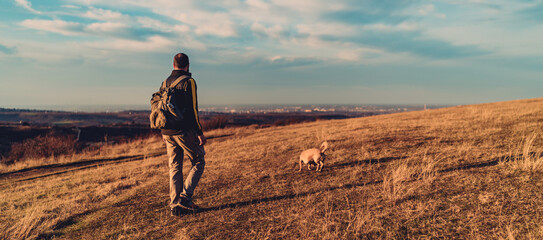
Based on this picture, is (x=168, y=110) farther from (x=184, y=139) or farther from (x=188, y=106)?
(x=184, y=139)

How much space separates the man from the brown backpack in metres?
0.05

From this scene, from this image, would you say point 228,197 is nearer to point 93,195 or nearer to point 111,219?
point 111,219

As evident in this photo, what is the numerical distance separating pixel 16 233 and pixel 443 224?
6.17 metres

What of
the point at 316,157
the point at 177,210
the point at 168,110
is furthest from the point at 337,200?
the point at 168,110

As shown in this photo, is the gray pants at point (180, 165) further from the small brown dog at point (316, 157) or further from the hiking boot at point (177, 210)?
the small brown dog at point (316, 157)

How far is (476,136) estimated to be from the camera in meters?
7.36

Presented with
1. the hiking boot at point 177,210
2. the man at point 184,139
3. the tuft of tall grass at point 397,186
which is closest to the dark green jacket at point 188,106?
the man at point 184,139

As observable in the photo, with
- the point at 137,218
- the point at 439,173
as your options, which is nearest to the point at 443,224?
the point at 439,173

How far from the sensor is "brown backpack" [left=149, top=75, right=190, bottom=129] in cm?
380

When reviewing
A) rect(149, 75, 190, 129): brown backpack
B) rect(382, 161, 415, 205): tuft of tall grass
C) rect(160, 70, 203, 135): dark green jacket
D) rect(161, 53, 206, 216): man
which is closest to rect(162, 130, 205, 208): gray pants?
rect(161, 53, 206, 216): man

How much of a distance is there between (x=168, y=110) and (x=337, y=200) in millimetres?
3116

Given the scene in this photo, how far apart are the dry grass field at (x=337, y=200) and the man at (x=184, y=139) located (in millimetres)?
370

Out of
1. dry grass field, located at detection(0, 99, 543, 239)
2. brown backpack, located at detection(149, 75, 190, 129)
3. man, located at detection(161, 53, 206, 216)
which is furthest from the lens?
man, located at detection(161, 53, 206, 216)

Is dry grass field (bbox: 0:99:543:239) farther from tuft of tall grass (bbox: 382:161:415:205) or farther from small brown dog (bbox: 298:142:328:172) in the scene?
small brown dog (bbox: 298:142:328:172)
